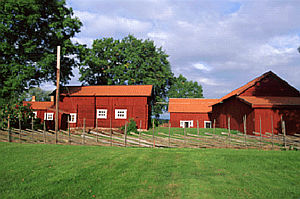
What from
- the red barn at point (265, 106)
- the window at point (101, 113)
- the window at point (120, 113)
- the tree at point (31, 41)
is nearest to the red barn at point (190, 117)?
the red barn at point (265, 106)

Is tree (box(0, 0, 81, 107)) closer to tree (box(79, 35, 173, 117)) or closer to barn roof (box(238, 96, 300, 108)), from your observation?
tree (box(79, 35, 173, 117))

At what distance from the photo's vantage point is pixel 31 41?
2419 centimetres

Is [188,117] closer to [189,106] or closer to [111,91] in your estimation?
[189,106]

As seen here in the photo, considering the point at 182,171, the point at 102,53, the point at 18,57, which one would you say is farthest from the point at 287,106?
the point at 102,53

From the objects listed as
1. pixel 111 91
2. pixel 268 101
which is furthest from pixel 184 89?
pixel 268 101

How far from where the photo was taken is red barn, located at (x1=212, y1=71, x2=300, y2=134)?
18.0 m

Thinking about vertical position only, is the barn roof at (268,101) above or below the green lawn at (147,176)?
above

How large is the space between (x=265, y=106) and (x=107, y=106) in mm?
17170

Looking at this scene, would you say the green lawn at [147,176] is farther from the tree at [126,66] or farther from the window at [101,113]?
the tree at [126,66]

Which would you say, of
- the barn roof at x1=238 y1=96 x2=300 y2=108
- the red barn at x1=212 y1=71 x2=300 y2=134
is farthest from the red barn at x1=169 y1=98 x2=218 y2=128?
the barn roof at x1=238 y1=96 x2=300 y2=108

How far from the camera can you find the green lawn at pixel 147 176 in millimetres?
5273

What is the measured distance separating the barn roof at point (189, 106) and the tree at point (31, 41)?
1624 cm

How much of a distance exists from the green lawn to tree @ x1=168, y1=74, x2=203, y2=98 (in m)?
42.3

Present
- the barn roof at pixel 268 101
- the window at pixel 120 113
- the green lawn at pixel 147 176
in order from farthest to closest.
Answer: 1. the window at pixel 120 113
2. the barn roof at pixel 268 101
3. the green lawn at pixel 147 176
